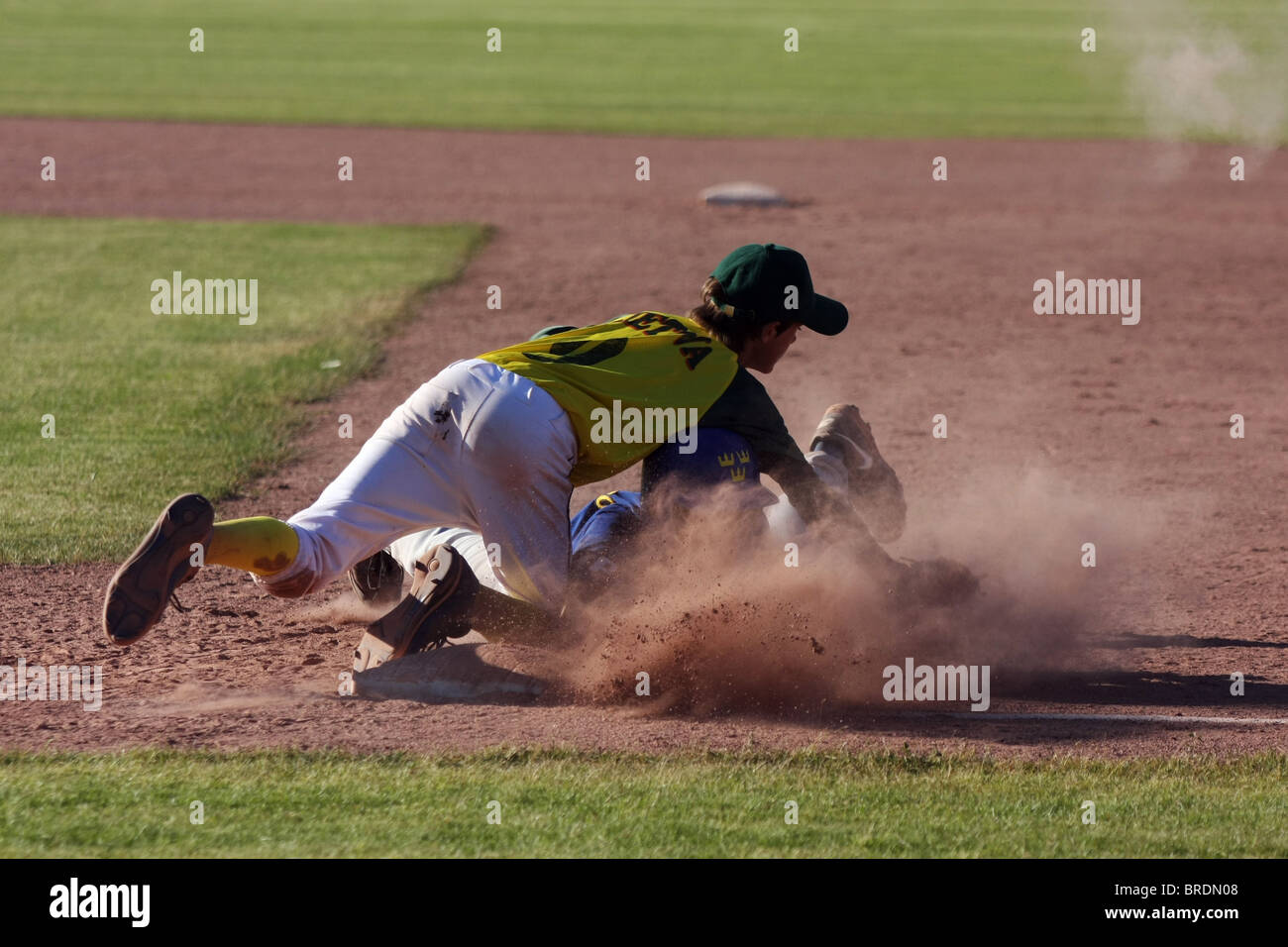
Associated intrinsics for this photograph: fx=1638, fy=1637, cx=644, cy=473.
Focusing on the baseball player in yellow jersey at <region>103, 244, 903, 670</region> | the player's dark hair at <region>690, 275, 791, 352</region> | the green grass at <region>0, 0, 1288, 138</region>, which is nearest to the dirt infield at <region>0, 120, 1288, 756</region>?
the baseball player in yellow jersey at <region>103, 244, 903, 670</region>

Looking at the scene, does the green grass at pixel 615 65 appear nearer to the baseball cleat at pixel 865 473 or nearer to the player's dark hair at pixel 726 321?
the baseball cleat at pixel 865 473

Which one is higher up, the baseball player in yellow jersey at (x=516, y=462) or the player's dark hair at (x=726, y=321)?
the player's dark hair at (x=726, y=321)

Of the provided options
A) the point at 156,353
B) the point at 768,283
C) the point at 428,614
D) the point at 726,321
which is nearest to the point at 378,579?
the point at 428,614

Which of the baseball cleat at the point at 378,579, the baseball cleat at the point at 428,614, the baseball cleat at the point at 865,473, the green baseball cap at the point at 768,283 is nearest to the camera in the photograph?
the baseball cleat at the point at 428,614

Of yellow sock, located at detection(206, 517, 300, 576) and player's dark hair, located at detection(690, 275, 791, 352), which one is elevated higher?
player's dark hair, located at detection(690, 275, 791, 352)

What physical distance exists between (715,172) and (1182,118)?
11107 millimetres

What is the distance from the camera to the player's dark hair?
584cm

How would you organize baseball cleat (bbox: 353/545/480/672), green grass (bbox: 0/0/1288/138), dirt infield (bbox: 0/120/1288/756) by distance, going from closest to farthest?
dirt infield (bbox: 0/120/1288/756)
baseball cleat (bbox: 353/545/480/672)
green grass (bbox: 0/0/1288/138)

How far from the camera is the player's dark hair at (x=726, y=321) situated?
5844 mm

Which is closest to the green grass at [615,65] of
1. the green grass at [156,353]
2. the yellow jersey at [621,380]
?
the green grass at [156,353]

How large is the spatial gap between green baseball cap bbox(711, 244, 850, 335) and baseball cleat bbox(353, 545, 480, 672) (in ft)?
4.48

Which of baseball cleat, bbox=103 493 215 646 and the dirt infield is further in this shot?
the dirt infield

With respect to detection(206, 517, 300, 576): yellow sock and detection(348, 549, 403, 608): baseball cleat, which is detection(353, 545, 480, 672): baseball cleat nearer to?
detection(206, 517, 300, 576): yellow sock

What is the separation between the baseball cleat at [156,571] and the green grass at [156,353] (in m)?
2.23
